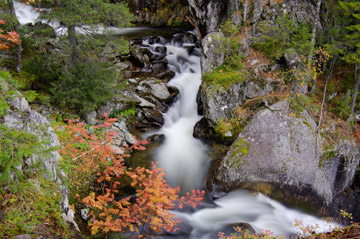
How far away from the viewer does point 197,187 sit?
8.69m

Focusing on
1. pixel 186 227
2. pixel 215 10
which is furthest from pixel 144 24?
pixel 186 227

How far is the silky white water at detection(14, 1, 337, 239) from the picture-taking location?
282 inches

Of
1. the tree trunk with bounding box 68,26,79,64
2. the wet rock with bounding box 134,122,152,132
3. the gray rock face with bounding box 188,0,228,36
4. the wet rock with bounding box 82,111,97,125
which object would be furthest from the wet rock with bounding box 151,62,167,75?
the tree trunk with bounding box 68,26,79,64

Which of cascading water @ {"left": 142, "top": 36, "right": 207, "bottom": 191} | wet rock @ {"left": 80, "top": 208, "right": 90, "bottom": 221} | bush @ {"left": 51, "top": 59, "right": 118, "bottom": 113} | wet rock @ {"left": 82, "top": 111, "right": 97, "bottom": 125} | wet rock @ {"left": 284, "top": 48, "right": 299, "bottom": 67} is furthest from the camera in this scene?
wet rock @ {"left": 284, "top": 48, "right": 299, "bottom": 67}

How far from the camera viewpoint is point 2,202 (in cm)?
252

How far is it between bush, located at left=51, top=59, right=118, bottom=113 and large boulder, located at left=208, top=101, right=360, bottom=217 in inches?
241

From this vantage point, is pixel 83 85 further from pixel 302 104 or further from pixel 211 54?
pixel 302 104

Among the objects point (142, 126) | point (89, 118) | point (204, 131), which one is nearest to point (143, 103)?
point (142, 126)

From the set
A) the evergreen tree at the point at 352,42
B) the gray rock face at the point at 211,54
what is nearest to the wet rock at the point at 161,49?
the gray rock face at the point at 211,54

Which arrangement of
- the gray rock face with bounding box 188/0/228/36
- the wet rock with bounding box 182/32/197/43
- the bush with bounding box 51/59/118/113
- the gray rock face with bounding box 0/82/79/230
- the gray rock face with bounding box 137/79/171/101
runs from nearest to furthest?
the gray rock face with bounding box 0/82/79/230 → the bush with bounding box 51/59/118/113 → the gray rock face with bounding box 137/79/171/101 → the gray rock face with bounding box 188/0/228/36 → the wet rock with bounding box 182/32/197/43

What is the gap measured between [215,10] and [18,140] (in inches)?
574

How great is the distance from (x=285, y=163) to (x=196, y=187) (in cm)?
352

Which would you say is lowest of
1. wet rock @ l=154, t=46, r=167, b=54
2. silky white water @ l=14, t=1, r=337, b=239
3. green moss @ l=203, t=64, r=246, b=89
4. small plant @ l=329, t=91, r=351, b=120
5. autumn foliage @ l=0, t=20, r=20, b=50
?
silky white water @ l=14, t=1, r=337, b=239

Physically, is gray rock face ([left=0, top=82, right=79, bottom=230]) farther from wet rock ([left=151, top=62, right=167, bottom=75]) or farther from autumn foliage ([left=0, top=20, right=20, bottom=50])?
→ wet rock ([left=151, top=62, right=167, bottom=75])
